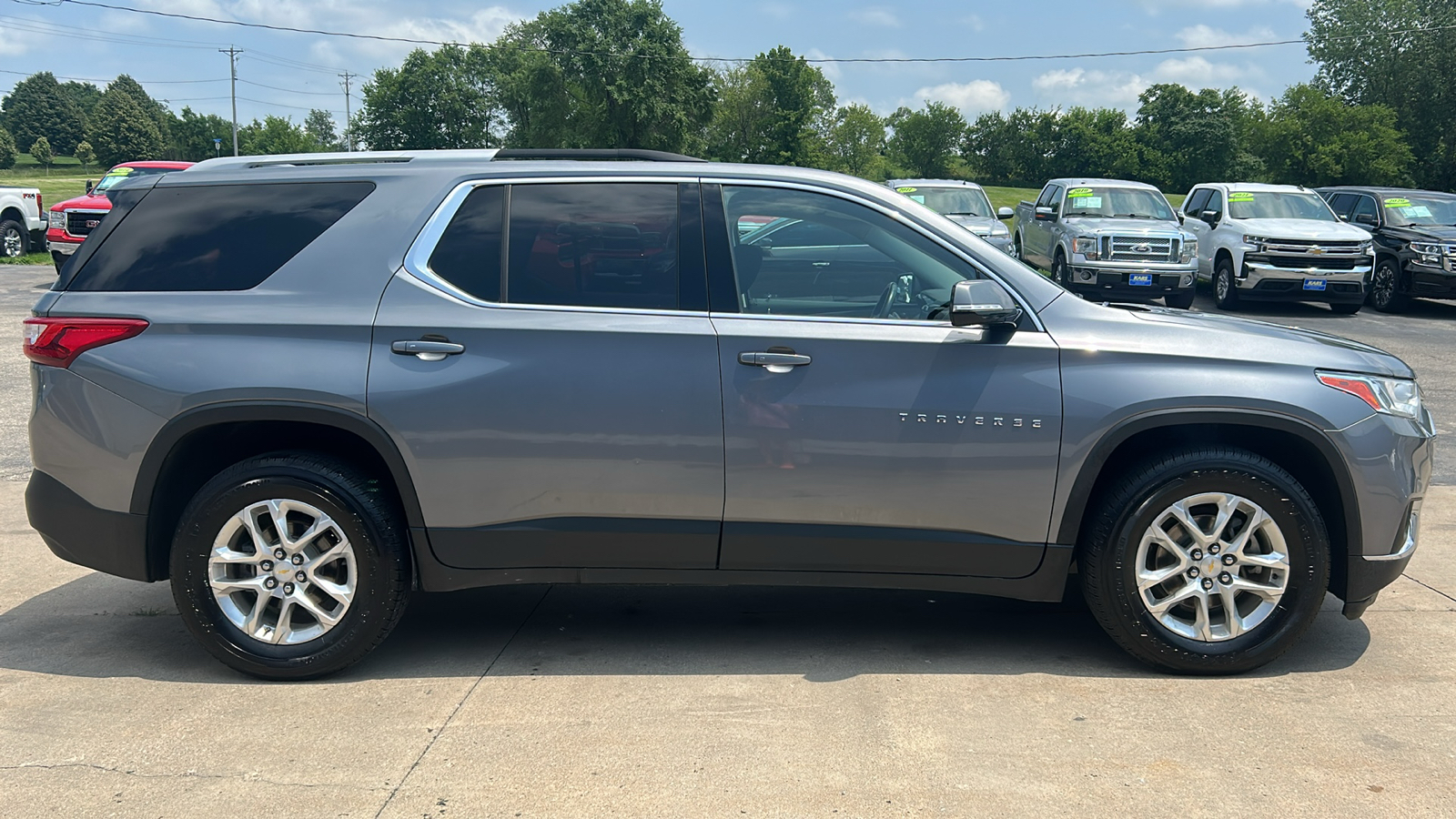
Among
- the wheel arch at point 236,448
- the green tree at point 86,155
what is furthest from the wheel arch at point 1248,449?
the green tree at point 86,155

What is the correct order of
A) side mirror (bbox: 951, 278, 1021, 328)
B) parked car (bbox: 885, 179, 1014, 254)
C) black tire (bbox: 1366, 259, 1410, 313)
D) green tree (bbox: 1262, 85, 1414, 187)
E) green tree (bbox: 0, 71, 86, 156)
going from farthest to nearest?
green tree (bbox: 0, 71, 86, 156) < green tree (bbox: 1262, 85, 1414, 187) < black tire (bbox: 1366, 259, 1410, 313) < parked car (bbox: 885, 179, 1014, 254) < side mirror (bbox: 951, 278, 1021, 328)

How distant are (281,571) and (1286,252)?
1665 centimetres

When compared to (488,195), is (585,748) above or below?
below

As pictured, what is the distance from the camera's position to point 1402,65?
5053 cm

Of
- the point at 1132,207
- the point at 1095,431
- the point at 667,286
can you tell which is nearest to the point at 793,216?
the point at 667,286

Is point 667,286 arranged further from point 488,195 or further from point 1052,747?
point 1052,747

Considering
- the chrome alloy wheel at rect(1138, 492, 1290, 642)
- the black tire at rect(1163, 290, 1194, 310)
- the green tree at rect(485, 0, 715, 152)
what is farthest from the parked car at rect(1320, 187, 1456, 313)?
the green tree at rect(485, 0, 715, 152)

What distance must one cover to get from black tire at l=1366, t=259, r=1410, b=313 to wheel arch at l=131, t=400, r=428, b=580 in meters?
17.7

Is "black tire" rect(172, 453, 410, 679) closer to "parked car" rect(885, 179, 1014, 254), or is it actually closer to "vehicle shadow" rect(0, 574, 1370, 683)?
"vehicle shadow" rect(0, 574, 1370, 683)

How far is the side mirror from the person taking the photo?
3.60 meters

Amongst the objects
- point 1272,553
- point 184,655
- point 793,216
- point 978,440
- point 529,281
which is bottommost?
point 184,655

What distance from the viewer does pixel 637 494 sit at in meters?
3.74

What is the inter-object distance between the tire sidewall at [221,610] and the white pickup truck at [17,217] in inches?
886

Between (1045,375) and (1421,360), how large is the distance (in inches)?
445
